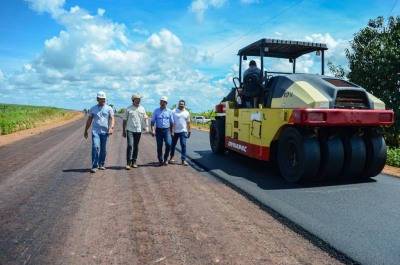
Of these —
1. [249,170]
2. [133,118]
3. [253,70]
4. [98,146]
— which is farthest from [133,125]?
[253,70]

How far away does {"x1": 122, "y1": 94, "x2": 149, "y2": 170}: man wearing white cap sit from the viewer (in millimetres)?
8064

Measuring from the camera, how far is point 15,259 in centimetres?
323

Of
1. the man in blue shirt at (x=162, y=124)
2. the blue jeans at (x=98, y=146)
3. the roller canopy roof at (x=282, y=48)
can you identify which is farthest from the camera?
the man in blue shirt at (x=162, y=124)

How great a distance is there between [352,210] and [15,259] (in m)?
4.04

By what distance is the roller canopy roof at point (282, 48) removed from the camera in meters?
7.98

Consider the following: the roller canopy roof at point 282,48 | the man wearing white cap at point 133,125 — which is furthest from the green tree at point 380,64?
the man wearing white cap at point 133,125

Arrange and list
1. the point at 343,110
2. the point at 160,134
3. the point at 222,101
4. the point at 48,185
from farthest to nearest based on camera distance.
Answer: the point at 222,101 < the point at 160,134 < the point at 48,185 < the point at 343,110

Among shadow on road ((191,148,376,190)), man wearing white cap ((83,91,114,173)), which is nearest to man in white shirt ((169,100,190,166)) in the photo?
shadow on road ((191,148,376,190))

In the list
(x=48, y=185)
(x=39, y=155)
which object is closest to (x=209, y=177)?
(x=48, y=185)

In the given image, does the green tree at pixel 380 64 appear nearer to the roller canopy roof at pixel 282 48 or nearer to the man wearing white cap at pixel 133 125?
the roller canopy roof at pixel 282 48

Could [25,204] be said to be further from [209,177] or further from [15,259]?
[209,177]

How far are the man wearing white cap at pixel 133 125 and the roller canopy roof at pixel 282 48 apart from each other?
3.01 meters

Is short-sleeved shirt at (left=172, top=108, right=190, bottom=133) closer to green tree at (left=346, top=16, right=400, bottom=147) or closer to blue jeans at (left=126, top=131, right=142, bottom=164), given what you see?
blue jeans at (left=126, top=131, right=142, bottom=164)

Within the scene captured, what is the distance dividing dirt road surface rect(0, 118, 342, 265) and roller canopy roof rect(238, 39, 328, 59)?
3.42 m
